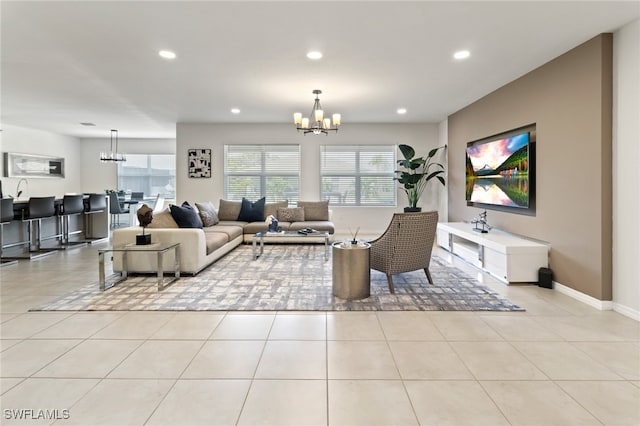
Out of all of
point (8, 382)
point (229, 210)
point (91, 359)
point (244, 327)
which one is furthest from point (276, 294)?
point (229, 210)

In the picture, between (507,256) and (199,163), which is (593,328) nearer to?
(507,256)

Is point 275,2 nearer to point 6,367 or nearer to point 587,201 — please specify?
point 6,367

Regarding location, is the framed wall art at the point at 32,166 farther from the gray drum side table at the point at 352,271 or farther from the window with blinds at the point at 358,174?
the gray drum side table at the point at 352,271

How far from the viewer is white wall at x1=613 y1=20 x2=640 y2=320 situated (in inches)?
112

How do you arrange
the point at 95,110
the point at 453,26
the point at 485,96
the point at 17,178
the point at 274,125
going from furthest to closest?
1. the point at 17,178
2. the point at 274,125
3. the point at 95,110
4. the point at 485,96
5. the point at 453,26

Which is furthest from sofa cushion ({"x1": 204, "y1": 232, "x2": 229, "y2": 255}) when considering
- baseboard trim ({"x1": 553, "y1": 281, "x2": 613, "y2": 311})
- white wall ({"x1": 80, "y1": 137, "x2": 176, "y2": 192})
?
white wall ({"x1": 80, "y1": 137, "x2": 176, "y2": 192})

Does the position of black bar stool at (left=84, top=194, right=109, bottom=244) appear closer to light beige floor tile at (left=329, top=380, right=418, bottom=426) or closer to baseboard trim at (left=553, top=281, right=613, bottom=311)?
light beige floor tile at (left=329, top=380, right=418, bottom=426)

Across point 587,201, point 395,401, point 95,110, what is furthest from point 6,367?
point 95,110

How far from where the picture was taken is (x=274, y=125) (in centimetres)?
765

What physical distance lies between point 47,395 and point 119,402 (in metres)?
Answer: 0.42

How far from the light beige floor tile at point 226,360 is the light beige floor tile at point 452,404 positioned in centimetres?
96

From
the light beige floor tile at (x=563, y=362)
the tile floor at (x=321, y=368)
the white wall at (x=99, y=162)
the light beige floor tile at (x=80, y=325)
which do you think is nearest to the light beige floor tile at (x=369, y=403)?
the tile floor at (x=321, y=368)

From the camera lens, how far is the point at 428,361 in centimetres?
213

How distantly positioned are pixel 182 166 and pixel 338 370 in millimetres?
6804
